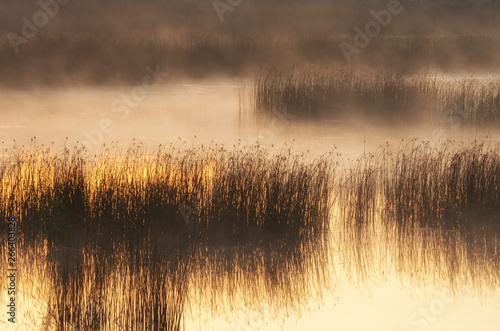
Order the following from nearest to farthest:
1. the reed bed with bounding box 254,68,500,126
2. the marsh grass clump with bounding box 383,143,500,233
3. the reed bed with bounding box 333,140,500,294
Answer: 1. the reed bed with bounding box 333,140,500,294
2. the marsh grass clump with bounding box 383,143,500,233
3. the reed bed with bounding box 254,68,500,126

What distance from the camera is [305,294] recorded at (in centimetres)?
567

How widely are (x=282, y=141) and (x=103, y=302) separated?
9067mm

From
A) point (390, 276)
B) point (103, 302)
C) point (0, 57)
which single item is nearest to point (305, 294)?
point (390, 276)

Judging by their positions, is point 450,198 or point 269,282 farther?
point 450,198

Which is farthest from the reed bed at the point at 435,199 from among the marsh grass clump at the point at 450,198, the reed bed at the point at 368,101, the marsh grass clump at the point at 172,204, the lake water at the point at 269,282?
the reed bed at the point at 368,101

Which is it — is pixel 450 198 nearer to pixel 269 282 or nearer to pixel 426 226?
pixel 426 226

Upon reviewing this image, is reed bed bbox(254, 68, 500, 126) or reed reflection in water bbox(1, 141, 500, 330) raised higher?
reed bed bbox(254, 68, 500, 126)

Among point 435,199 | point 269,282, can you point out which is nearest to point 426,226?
point 435,199

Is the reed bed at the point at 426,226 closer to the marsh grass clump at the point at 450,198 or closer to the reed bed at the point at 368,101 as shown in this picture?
the marsh grass clump at the point at 450,198

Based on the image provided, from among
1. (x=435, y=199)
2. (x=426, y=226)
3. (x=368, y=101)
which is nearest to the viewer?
(x=426, y=226)

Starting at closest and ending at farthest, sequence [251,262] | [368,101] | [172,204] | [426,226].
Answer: [251,262] → [172,204] → [426,226] → [368,101]

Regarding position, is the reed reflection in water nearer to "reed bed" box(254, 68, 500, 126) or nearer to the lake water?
the lake water

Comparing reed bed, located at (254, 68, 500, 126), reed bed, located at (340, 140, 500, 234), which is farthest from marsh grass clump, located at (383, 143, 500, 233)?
reed bed, located at (254, 68, 500, 126)

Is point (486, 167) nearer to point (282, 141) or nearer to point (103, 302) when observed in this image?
point (103, 302)
